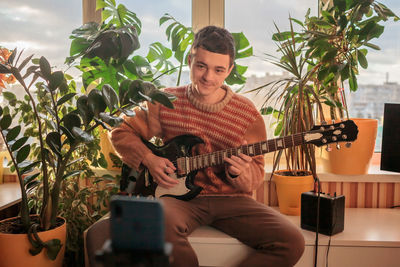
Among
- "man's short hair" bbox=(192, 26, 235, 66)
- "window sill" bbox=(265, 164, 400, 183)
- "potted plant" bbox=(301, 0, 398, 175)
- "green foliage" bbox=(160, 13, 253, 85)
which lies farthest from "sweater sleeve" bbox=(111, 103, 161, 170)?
"window sill" bbox=(265, 164, 400, 183)

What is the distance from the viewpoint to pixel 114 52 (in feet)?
4.97

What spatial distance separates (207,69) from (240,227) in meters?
0.64

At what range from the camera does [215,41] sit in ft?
4.81

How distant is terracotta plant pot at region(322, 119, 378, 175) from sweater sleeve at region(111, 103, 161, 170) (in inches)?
36.5

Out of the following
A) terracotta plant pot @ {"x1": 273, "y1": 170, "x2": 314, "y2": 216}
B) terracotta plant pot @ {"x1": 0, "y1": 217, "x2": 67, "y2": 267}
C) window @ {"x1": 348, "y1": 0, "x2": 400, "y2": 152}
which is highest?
window @ {"x1": 348, "y1": 0, "x2": 400, "y2": 152}

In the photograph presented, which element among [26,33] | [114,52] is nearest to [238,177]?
[114,52]

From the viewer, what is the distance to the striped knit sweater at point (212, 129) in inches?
60.7

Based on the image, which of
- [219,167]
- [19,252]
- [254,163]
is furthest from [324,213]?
[19,252]

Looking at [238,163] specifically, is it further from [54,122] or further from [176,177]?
[54,122]

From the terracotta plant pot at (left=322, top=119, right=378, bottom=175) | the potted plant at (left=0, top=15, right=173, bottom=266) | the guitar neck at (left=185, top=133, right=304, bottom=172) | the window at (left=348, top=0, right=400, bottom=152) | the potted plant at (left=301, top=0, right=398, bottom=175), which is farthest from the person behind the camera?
the window at (left=348, top=0, right=400, bottom=152)

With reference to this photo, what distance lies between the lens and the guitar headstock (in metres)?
1.33

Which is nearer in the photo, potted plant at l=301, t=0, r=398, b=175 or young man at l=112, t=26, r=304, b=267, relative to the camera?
young man at l=112, t=26, r=304, b=267

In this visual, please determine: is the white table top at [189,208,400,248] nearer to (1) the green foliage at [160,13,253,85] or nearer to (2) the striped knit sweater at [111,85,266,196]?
(2) the striped knit sweater at [111,85,266,196]

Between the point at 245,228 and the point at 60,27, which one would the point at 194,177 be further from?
the point at 60,27
